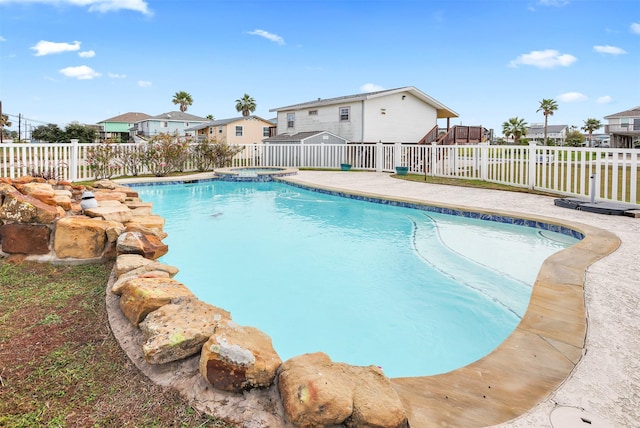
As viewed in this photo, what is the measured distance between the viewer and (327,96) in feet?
82.1

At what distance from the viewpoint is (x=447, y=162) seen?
13172 millimetres

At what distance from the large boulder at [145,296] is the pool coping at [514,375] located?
1.36 m

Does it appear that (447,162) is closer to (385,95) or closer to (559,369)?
(385,95)

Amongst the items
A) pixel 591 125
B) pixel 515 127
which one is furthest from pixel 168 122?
pixel 591 125

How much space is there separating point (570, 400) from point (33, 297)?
3298 millimetres

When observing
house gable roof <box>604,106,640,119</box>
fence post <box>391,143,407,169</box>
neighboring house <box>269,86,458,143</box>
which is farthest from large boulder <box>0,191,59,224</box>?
house gable roof <box>604,106,640,119</box>

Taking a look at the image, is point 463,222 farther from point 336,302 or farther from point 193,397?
point 193,397

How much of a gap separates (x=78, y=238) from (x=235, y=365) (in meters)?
2.61

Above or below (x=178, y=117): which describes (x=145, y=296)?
below

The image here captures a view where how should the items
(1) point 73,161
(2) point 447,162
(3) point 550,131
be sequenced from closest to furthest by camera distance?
(1) point 73,161 → (2) point 447,162 → (3) point 550,131

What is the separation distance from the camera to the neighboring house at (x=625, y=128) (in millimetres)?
36531

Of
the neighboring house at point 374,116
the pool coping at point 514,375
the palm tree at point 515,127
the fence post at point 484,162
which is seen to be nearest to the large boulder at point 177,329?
the pool coping at point 514,375

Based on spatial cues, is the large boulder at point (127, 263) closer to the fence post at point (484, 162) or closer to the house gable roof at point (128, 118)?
the fence post at point (484, 162)

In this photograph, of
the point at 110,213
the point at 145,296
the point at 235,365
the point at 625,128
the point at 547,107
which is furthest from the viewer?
the point at 547,107
